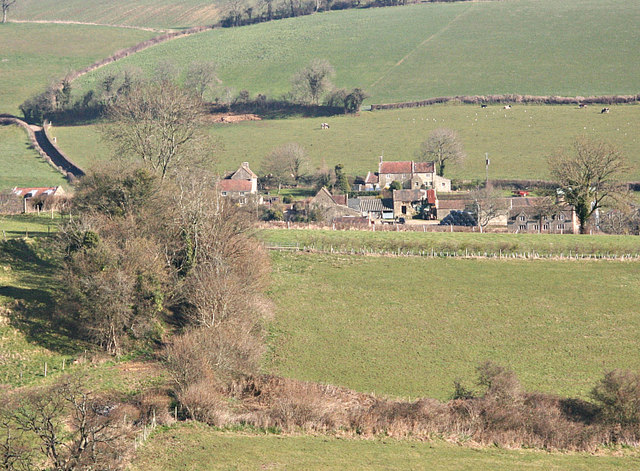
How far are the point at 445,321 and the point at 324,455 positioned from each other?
65.0ft

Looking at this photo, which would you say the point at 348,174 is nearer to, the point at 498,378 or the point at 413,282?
the point at 413,282

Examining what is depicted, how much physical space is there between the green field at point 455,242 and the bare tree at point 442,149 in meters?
41.4

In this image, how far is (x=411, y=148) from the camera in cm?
11181

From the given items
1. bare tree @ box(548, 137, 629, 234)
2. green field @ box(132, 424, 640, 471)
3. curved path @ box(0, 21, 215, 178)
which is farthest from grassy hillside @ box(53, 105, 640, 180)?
green field @ box(132, 424, 640, 471)

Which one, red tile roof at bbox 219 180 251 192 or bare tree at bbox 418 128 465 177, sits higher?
bare tree at bbox 418 128 465 177

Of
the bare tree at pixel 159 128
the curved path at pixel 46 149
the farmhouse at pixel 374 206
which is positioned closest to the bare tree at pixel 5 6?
Result: the curved path at pixel 46 149

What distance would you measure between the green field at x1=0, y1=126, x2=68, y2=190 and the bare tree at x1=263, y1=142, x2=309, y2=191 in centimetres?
2647

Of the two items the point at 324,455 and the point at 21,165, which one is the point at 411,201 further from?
the point at 324,455

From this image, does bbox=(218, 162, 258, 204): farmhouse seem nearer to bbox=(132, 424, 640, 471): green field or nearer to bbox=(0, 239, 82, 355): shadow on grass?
bbox=(0, 239, 82, 355): shadow on grass

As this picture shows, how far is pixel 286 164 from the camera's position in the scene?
101 metres

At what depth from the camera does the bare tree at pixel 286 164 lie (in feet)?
330

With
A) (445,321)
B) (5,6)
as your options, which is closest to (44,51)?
(5,6)

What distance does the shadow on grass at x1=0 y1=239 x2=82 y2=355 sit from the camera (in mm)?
40094

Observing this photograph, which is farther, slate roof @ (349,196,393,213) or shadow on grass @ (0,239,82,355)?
slate roof @ (349,196,393,213)
